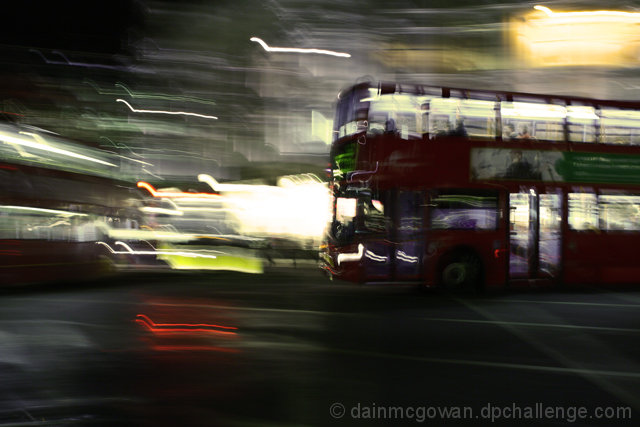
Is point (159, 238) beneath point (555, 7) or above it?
beneath

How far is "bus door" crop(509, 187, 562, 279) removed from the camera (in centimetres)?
1155

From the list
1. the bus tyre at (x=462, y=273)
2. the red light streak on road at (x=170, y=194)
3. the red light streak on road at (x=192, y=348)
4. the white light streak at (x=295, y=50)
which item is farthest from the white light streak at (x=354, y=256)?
the white light streak at (x=295, y=50)

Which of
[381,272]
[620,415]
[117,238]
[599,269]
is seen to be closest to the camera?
[620,415]

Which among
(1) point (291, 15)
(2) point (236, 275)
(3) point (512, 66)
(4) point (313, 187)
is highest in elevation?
(1) point (291, 15)

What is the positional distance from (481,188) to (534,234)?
1.41 meters

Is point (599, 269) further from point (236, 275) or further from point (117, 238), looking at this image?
point (117, 238)

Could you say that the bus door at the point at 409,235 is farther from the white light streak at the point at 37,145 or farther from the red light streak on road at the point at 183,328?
the white light streak at the point at 37,145

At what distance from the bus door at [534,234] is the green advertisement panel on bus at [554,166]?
368 millimetres

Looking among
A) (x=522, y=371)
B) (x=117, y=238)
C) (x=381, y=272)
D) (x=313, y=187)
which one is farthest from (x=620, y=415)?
(x=313, y=187)

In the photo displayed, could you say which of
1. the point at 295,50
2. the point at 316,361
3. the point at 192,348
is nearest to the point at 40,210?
the point at 192,348

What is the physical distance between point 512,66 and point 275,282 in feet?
39.0

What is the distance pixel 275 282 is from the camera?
13.8 m

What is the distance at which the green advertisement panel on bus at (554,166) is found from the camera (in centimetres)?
1127

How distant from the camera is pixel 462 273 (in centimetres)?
1134
